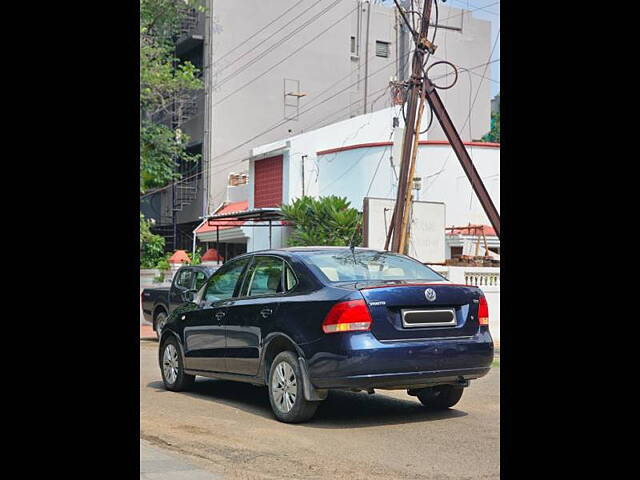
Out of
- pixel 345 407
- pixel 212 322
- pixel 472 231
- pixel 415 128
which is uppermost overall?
pixel 415 128

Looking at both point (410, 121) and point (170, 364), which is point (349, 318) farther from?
point (410, 121)

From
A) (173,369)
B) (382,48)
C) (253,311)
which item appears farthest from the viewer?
(382,48)

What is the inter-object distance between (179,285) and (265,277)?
5984 mm

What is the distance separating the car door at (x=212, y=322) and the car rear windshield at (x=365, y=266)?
90 centimetres

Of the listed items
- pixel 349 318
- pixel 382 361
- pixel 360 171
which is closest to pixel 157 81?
pixel 349 318

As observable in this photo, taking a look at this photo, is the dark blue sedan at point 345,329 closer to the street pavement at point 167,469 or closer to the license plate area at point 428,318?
the license plate area at point 428,318

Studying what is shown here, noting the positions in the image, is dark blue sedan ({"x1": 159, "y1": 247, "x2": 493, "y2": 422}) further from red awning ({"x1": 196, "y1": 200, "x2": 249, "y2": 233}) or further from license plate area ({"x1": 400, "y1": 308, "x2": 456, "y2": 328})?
red awning ({"x1": 196, "y1": 200, "x2": 249, "y2": 233})

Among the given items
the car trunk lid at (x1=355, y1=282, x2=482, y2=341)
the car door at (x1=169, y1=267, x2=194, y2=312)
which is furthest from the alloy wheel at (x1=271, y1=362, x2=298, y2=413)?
the car door at (x1=169, y1=267, x2=194, y2=312)

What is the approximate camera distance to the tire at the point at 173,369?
8.14 meters

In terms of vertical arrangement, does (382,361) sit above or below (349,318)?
below

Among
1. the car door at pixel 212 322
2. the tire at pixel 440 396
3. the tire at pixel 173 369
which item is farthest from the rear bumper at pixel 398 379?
the tire at pixel 173 369

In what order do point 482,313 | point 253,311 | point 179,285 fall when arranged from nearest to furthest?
point 482,313, point 253,311, point 179,285

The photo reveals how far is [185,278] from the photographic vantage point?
12984 millimetres
